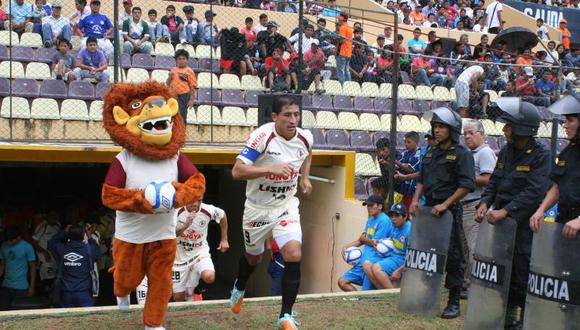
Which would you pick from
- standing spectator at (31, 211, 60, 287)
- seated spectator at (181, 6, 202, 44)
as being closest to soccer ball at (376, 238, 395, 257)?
standing spectator at (31, 211, 60, 287)

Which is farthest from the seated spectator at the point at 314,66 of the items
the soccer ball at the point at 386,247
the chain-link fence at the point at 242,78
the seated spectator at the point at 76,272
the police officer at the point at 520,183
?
the police officer at the point at 520,183

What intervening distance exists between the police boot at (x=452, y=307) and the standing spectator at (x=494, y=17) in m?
18.5

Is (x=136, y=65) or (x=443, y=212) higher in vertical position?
(x=136, y=65)

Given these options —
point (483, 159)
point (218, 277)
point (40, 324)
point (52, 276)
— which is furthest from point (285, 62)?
point (40, 324)

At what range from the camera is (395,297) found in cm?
788

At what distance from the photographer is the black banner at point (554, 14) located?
93.9ft

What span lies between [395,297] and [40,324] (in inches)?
133

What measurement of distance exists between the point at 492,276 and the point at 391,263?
9.67 ft

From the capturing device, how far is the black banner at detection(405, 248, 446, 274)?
7039 mm

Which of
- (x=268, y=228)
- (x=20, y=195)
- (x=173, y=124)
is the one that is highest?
(x=173, y=124)

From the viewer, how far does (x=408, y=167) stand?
10492 mm

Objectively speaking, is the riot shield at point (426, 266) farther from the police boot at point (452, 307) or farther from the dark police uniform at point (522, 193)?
the dark police uniform at point (522, 193)

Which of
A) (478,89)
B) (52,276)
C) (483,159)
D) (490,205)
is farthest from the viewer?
(478,89)

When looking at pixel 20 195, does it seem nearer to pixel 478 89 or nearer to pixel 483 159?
pixel 478 89
